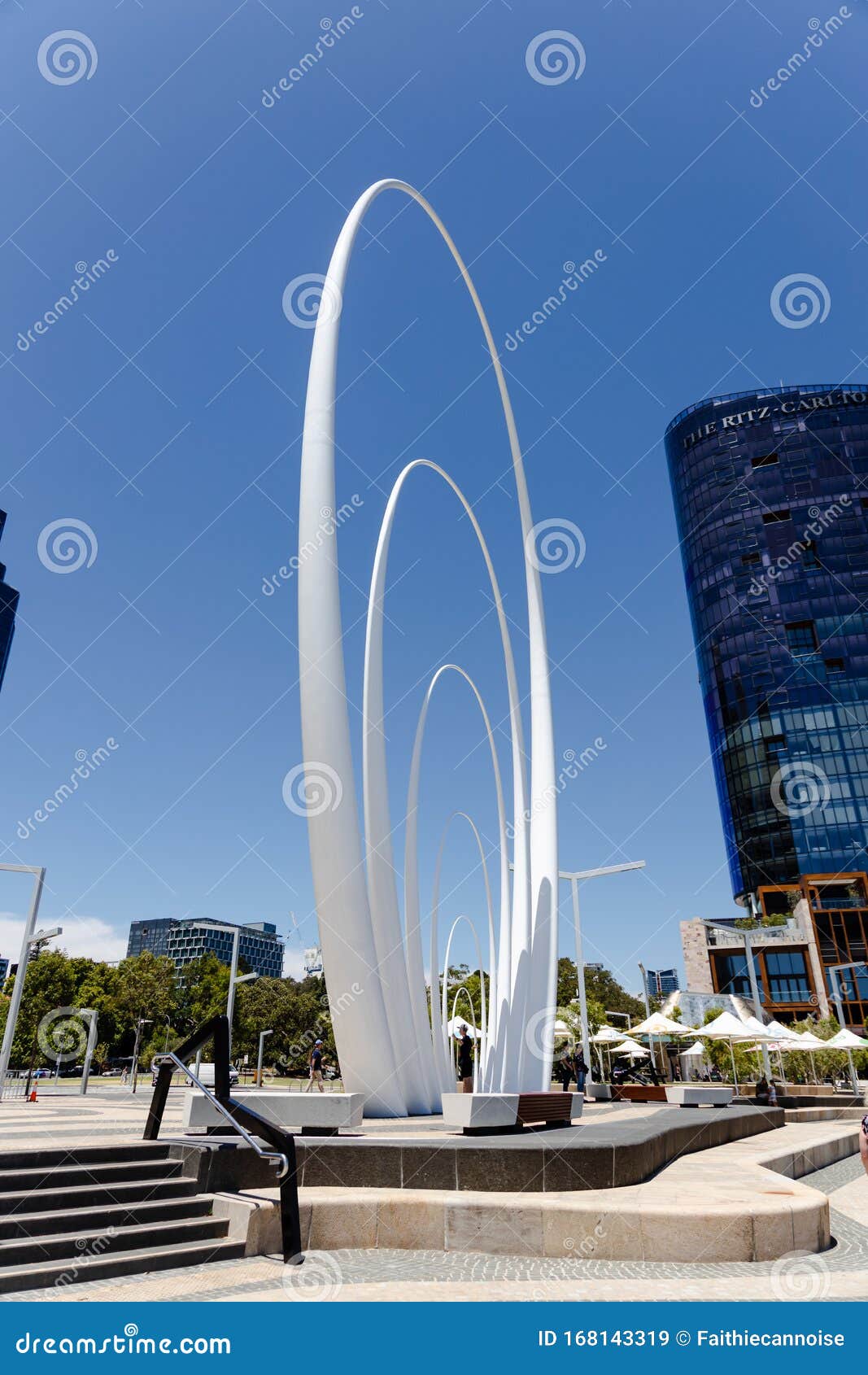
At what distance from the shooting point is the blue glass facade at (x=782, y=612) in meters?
90.9

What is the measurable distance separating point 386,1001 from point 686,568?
349 ft

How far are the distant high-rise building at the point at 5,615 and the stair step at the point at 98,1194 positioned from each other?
12594cm

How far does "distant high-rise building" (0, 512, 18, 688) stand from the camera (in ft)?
392

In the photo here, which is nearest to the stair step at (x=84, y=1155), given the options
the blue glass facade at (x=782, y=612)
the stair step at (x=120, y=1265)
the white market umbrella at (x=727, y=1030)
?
the stair step at (x=120, y=1265)

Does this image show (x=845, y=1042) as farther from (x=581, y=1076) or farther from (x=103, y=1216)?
(x=103, y=1216)

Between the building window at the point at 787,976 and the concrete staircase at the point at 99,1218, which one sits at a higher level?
the building window at the point at 787,976

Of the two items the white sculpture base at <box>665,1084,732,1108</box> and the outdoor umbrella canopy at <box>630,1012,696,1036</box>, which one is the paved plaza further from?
the outdoor umbrella canopy at <box>630,1012,696,1036</box>

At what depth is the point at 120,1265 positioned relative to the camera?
20.0 feet

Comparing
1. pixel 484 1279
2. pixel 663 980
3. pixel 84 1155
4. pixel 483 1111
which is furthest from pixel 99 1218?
pixel 663 980

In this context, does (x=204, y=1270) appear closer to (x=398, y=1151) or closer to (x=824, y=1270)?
(x=398, y=1151)

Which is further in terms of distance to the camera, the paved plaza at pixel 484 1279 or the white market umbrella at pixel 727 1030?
the white market umbrella at pixel 727 1030

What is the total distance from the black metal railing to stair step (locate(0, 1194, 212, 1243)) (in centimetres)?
69

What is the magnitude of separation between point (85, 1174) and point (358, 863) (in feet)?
21.5

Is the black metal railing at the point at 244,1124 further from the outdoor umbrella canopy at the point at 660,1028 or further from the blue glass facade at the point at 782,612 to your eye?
the blue glass facade at the point at 782,612
